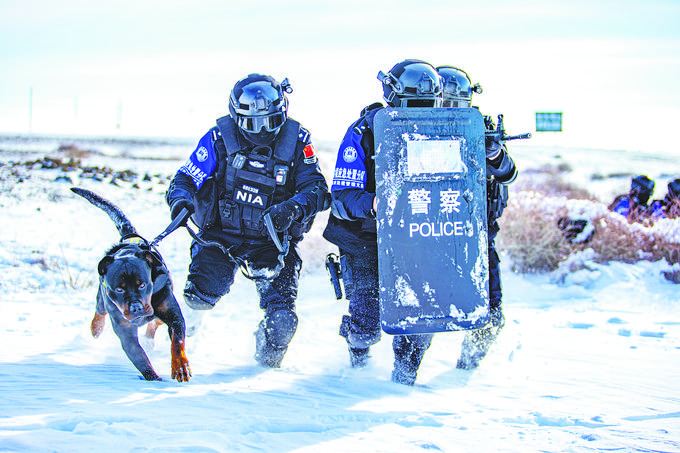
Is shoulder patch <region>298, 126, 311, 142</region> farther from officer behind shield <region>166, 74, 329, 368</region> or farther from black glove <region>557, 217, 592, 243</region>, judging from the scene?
black glove <region>557, 217, 592, 243</region>

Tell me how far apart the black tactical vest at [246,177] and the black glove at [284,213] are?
26 cm

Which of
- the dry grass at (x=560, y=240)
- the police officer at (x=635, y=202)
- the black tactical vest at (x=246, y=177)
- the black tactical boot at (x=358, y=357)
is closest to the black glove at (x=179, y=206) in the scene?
the black tactical vest at (x=246, y=177)

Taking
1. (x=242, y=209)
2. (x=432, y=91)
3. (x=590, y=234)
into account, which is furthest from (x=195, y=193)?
(x=590, y=234)

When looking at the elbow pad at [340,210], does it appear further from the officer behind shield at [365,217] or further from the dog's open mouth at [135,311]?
the dog's open mouth at [135,311]

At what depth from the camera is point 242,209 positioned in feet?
13.5

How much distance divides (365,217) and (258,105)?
1076 mm

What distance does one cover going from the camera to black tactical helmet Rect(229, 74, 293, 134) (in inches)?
156

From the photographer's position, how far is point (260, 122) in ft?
13.1

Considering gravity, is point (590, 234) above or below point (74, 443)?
above

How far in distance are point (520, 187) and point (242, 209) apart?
24.7ft

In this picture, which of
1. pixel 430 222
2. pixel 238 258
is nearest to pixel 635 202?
pixel 430 222

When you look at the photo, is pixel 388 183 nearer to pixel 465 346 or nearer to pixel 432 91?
pixel 432 91

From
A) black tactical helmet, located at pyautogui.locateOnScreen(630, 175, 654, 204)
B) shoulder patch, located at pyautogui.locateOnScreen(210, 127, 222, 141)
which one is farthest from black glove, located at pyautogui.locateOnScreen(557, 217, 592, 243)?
shoulder patch, located at pyautogui.locateOnScreen(210, 127, 222, 141)

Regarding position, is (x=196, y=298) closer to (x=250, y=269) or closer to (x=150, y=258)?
(x=250, y=269)
